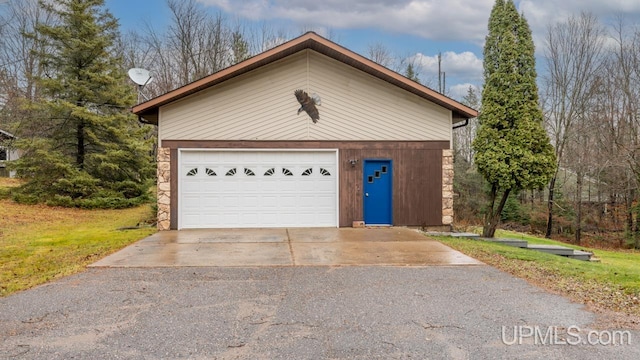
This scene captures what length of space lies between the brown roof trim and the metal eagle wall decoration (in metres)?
1.10

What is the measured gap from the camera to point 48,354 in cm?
361

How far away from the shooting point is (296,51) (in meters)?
11.4

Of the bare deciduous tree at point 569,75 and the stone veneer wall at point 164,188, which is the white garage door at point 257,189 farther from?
the bare deciduous tree at point 569,75

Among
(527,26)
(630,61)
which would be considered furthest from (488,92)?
(630,61)

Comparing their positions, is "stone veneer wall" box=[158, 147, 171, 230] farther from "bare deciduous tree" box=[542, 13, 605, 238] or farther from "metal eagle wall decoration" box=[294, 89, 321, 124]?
"bare deciduous tree" box=[542, 13, 605, 238]

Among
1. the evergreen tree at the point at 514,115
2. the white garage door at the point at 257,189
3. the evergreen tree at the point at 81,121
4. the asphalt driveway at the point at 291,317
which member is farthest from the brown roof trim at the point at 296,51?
the evergreen tree at the point at 81,121

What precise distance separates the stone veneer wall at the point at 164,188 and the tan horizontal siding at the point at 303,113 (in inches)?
20.2

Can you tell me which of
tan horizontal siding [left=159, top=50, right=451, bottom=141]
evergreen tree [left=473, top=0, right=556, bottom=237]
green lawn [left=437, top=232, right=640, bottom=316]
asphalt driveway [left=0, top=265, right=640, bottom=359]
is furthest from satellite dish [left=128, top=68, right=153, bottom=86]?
green lawn [left=437, top=232, right=640, bottom=316]

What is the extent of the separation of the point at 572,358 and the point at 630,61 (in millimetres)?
→ 21907

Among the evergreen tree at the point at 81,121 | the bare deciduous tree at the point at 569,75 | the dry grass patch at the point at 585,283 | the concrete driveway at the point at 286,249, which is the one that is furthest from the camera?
the bare deciduous tree at the point at 569,75

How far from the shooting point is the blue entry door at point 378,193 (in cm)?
1179

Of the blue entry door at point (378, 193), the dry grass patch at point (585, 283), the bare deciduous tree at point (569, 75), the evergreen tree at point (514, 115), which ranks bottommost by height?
the dry grass patch at point (585, 283)

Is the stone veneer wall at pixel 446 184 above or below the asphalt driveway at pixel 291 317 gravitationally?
above

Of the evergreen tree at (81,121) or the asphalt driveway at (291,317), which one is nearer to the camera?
the asphalt driveway at (291,317)
